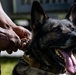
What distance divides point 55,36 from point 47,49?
175mm

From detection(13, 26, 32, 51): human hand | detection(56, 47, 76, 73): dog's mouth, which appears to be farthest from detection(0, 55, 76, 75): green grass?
detection(56, 47, 76, 73): dog's mouth

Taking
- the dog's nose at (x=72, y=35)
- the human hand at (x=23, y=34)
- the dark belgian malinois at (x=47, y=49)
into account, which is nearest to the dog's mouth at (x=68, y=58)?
the dark belgian malinois at (x=47, y=49)

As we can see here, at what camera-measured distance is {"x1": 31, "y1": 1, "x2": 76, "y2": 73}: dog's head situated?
507 centimetres

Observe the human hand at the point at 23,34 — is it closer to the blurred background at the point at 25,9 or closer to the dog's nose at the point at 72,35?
the dog's nose at the point at 72,35

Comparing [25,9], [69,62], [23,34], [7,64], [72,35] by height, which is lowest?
[25,9]

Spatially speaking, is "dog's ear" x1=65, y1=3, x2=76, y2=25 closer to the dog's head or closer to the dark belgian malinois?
the dog's head

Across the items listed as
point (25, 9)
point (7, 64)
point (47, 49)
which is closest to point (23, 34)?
point (47, 49)

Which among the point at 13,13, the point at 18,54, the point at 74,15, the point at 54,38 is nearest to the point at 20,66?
the point at 54,38

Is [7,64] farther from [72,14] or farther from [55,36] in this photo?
[55,36]

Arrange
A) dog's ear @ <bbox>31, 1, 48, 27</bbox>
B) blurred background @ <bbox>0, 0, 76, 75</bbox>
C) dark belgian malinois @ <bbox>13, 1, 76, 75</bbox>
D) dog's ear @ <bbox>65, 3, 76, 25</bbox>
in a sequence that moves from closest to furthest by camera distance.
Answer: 1. dark belgian malinois @ <bbox>13, 1, 76, 75</bbox>
2. dog's ear @ <bbox>31, 1, 48, 27</bbox>
3. dog's ear @ <bbox>65, 3, 76, 25</bbox>
4. blurred background @ <bbox>0, 0, 76, 75</bbox>

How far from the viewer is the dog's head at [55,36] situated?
507cm

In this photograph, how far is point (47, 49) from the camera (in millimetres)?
5227

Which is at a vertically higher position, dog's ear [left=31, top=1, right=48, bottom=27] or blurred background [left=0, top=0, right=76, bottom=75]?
dog's ear [left=31, top=1, right=48, bottom=27]

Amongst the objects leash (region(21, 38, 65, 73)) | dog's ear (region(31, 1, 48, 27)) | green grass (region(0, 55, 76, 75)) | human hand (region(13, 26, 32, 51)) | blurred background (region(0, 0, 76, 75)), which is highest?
dog's ear (region(31, 1, 48, 27))
